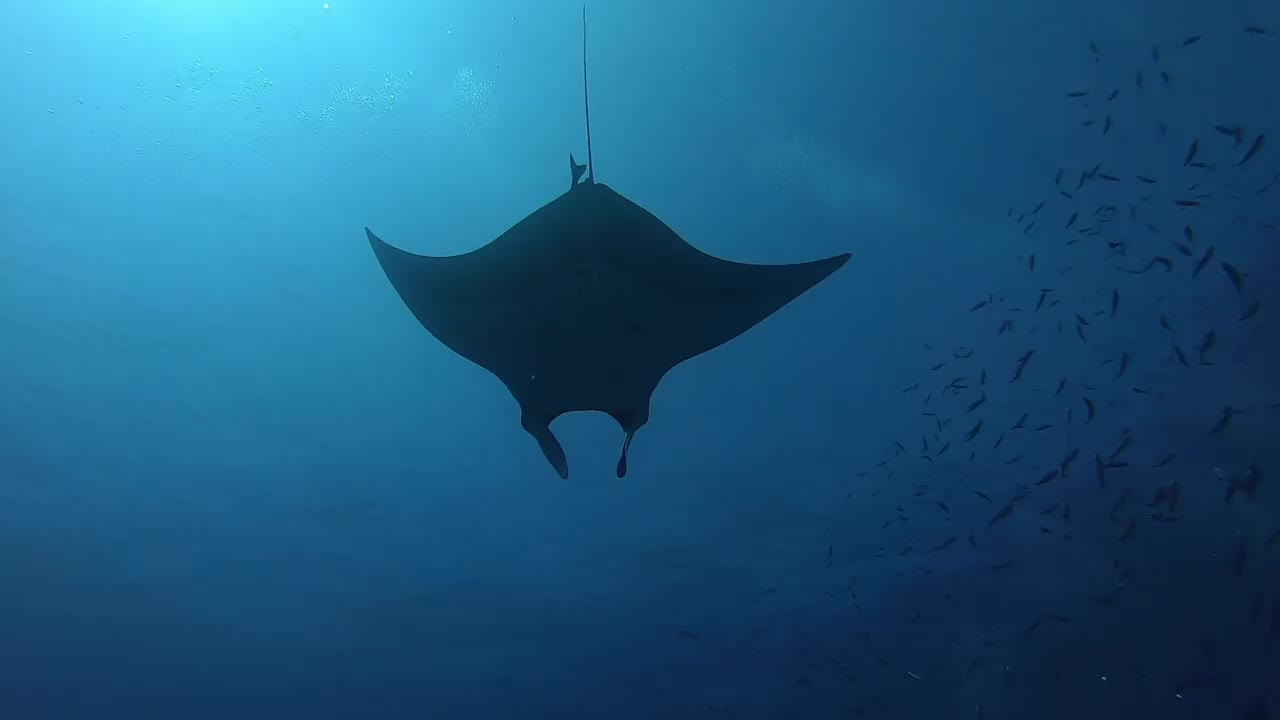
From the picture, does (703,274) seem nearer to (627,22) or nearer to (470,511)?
(627,22)

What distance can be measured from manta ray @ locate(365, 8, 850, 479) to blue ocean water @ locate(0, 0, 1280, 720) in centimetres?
360

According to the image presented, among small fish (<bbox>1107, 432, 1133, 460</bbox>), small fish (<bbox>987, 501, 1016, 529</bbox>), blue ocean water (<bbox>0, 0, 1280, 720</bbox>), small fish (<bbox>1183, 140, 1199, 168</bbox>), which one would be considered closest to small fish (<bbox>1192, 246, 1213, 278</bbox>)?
blue ocean water (<bbox>0, 0, 1280, 720</bbox>)

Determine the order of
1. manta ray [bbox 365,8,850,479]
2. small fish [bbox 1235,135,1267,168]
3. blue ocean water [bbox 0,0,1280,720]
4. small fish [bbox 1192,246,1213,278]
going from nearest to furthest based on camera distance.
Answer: manta ray [bbox 365,8,850,479]
blue ocean water [bbox 0,0,1280,720]
small fish [bbox 1235,135,1267,168]
small fish [bbox 1192,246,1213,278]

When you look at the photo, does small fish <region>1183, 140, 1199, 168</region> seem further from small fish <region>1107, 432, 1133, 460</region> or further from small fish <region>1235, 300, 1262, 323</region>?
small fish <region>1107, 432, 1133, 460</region>

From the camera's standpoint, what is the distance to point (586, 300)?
554cm

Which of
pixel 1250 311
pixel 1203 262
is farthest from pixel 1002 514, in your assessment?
pixel 1203 262

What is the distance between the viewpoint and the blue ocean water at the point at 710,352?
851 centimetres

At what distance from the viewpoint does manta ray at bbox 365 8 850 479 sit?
17.8 ft

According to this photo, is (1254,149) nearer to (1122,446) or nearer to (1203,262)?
(1203,262)

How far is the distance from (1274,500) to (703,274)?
19.6 metres

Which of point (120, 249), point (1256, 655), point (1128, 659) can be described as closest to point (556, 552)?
point (120, 249)

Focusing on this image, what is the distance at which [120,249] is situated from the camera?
430 inches

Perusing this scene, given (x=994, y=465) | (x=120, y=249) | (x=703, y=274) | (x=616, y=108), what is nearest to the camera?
(x=703, y=274)

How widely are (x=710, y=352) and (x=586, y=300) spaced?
7.23 m
